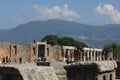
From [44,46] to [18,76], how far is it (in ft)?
211

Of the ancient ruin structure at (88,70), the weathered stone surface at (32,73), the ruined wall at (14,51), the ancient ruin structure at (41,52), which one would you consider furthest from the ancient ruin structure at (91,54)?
the weathered stone surface at (32,73)

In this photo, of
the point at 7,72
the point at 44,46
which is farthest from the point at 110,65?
the point at 44,46

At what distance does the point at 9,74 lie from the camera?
30.8 feet

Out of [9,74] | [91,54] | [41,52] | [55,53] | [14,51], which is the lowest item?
[91,54]

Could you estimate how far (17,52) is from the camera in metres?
63.2

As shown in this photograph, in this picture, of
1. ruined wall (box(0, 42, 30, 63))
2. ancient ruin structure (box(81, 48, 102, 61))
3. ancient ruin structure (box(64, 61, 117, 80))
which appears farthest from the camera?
ancient ruin structure (box(81, 48, 102, 61))

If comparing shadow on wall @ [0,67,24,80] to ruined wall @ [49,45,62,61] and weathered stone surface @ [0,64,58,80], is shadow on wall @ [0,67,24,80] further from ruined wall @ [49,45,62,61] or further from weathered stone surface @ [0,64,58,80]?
ruined wall @ [49,45,62,61]

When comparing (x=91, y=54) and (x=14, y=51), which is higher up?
(x=14, y=51)

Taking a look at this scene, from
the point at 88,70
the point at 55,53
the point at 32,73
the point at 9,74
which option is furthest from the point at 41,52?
the point at 32,73

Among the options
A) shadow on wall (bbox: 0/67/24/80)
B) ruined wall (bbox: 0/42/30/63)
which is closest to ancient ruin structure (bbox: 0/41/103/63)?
ruined wall (bbox: 0/42/30/63)

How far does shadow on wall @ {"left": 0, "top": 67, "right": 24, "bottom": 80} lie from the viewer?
9034mm

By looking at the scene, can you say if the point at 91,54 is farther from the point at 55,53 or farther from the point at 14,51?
the point at 14,51

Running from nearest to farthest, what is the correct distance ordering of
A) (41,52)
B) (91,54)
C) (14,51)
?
(14,51) → (41,52) → (91,54)

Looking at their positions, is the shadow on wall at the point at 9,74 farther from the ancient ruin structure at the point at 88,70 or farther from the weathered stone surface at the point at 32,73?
the ancient ruin structure at the point at 88,70
